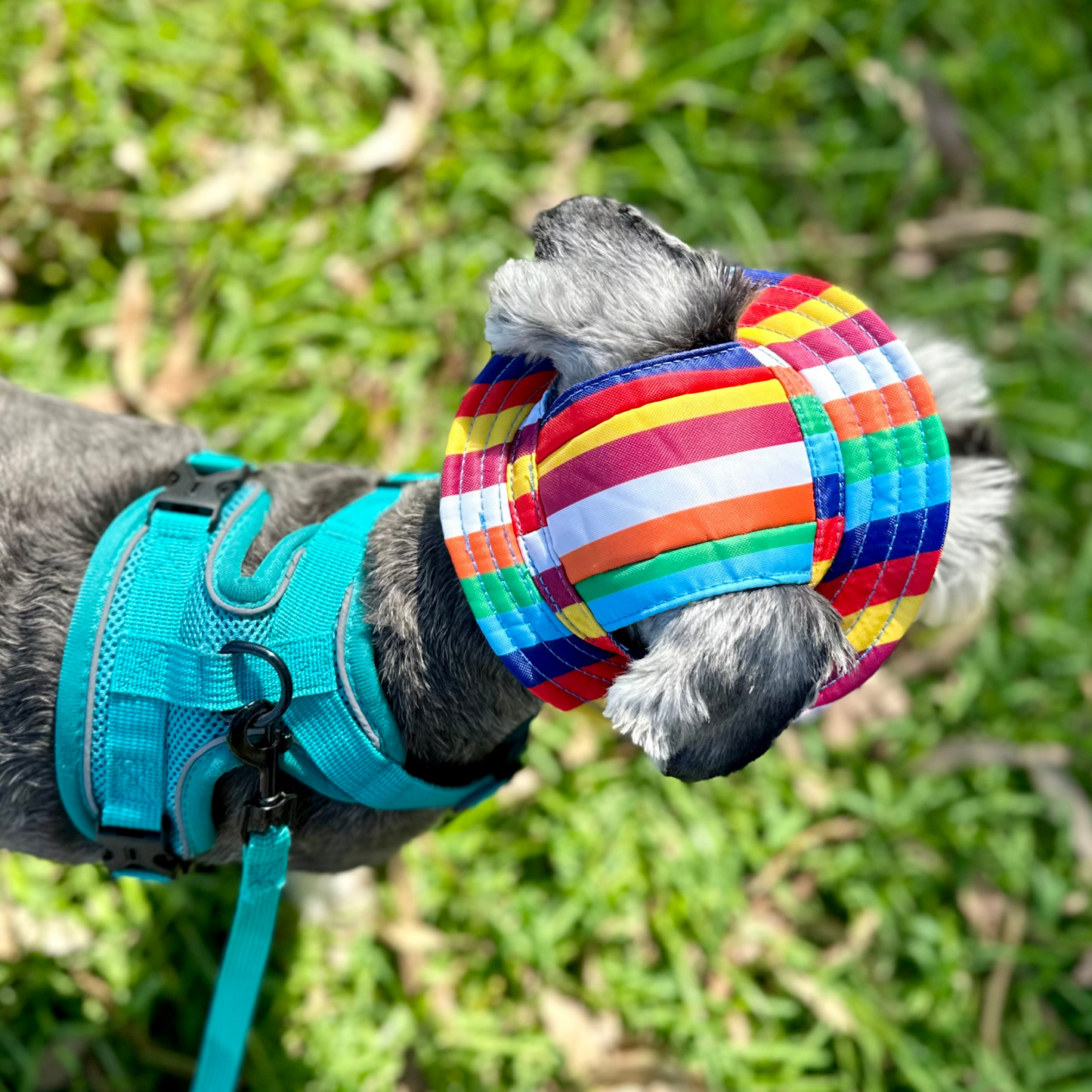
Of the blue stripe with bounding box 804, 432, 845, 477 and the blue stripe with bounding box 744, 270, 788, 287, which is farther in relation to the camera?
the blue stripe with bounding box 744, 270, 788, 287

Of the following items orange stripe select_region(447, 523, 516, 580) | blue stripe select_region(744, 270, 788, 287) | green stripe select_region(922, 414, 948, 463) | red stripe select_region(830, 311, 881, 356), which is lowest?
orange stripe select_region(447, 523, 516, 580)

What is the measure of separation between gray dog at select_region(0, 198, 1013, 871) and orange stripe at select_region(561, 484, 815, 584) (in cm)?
10

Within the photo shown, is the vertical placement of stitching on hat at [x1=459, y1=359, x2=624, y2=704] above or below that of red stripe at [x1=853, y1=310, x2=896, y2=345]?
below

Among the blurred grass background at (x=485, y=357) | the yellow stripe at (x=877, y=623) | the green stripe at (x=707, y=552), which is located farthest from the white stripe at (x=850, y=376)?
the blurred grass background at (x=485, y=357)

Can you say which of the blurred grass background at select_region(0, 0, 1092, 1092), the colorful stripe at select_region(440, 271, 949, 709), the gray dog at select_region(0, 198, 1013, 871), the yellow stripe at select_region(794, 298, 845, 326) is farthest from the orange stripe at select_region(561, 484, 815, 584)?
the blurred grass background at select_region(0, 0, 1092, 1092)

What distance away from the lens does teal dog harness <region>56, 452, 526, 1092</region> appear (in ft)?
5.16

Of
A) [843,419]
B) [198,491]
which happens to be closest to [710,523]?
[843,419]

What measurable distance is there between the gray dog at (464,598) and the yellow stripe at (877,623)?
125 mm

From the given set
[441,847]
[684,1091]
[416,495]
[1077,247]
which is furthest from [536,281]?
[1077,247]

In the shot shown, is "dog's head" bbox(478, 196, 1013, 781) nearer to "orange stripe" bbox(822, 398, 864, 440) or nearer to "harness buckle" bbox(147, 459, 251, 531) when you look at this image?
"orange stripe" bbox(822, 398, 864, 440)

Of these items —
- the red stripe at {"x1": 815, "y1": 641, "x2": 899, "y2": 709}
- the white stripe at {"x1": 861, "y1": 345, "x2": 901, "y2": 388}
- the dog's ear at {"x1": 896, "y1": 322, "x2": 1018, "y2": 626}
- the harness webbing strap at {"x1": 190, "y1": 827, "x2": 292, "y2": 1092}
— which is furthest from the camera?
the dog's ear at {"x1": 896, "y1": 322, "x2": 1018, "y2": 626}

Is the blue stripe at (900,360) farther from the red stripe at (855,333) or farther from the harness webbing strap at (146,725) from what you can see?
the harness webbing strap at (146,725)

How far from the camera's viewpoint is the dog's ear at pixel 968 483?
5.69 ft

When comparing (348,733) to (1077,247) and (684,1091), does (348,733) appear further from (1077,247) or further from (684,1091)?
(1077,247)
